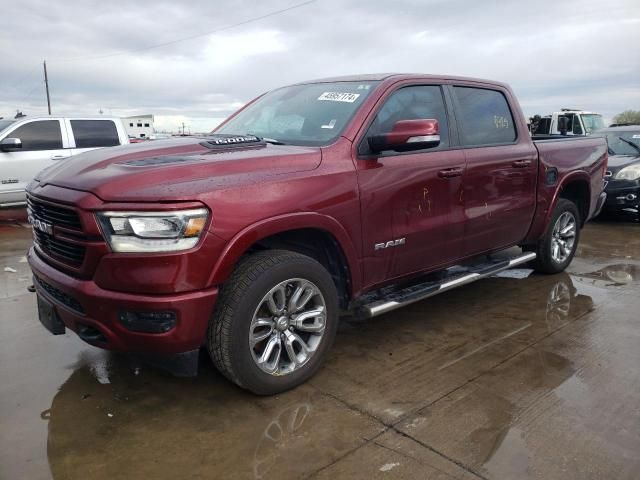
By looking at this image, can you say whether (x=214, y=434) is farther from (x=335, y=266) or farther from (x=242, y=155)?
(x=242, y=155)

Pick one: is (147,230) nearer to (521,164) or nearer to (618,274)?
(521,164)

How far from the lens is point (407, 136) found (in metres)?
3.21

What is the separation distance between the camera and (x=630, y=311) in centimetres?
455

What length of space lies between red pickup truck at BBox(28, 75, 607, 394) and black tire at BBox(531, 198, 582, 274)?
877mm

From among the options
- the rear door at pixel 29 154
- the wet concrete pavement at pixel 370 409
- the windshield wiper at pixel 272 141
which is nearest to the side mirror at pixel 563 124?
the wet concrete pavement at pixel 370 409

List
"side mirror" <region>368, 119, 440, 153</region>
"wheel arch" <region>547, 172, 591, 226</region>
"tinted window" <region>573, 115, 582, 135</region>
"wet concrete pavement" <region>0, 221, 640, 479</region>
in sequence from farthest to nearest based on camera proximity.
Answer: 1. "tinted window" <region>573, 115, 582, 135</region>
2. "wheel arch" <region>547, 172, 591, 226</region>
3. "side mirror" <region>368, 119, 440, 153</region>
4. "wet concrete pavement" <region>0, 221, 640, 479</region>

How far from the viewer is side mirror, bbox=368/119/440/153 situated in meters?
3.21

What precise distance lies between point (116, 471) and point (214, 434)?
49 centimetres

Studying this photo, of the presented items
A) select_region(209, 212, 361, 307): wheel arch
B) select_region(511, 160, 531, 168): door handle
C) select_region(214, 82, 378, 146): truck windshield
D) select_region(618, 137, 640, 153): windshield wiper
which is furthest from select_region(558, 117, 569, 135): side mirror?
select_region(209, 212, 361, 307): wheel arch

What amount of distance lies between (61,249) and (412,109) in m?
2.48

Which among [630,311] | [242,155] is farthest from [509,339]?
[242,155]

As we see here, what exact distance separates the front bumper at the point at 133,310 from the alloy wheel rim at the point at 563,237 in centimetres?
404

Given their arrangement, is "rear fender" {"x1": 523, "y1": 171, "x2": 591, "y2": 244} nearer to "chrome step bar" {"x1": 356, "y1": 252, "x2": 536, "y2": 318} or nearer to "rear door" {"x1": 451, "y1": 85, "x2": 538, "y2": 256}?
"rear door" {"x1": 451, "y1": 85, "x2": 538, "y2": 256}

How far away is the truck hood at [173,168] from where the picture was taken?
2619mm
